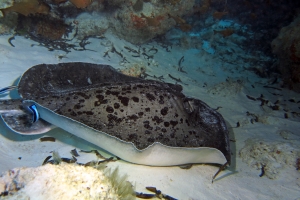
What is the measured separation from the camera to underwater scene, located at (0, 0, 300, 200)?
2887 mm

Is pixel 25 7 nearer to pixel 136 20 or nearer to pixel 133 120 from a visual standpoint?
pixel 136 20

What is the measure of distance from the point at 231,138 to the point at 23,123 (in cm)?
432

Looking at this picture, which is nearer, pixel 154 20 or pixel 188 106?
pixel 188 106

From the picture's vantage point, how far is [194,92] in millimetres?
7055

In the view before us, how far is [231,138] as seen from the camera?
4707 mm

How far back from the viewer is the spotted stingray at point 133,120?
117 inches

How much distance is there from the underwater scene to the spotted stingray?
0.7 inches

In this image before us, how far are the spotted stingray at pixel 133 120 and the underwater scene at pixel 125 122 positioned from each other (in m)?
0.02

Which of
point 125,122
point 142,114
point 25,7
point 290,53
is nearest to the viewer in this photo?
point 125,122

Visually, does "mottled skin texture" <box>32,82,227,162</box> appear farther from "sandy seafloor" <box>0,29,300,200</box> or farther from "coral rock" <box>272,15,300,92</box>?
"coral rock" <box>272,15,300,92</box>

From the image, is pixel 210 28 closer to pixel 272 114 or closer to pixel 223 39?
pixel 223 39

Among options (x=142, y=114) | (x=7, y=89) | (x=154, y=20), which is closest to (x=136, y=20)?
(x=154, y=20)

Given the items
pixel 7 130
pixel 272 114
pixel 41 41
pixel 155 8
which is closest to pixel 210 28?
pixel 155 8

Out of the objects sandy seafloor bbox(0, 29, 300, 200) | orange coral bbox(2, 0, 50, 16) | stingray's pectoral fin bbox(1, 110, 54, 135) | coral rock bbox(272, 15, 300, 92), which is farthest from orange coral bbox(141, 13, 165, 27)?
stingray's pectoral fin bbox(1, 110, 54, 135)
